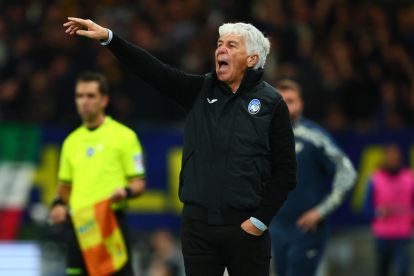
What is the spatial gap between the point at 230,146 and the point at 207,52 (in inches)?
A: 349

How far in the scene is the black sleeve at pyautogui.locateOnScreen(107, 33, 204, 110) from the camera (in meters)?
6.20

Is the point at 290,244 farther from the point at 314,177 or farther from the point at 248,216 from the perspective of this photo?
the point at 248,216

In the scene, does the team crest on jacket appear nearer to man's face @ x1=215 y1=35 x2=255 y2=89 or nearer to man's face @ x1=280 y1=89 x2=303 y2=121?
man's face @ x1=215 y1=35 x2=255 y2=89

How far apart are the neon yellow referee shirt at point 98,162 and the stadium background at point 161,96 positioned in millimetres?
4095

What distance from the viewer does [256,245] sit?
20.4 ft

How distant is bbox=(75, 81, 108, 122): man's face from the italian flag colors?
0.73m

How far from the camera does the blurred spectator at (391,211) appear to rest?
44.0ft

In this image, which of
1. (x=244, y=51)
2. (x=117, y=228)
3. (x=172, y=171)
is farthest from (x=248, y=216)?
(x=172, y=171)

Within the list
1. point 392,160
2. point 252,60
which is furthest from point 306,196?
point 392,160

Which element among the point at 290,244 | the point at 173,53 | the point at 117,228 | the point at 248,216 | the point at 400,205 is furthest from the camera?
the point at 173,53

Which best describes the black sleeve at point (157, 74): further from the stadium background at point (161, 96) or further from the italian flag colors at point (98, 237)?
the stadium background at point (161, 96)

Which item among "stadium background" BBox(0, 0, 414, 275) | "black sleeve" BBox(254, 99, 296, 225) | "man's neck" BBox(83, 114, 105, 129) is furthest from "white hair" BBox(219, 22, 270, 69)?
"stadium background" BBox(0, 0, 414, 275)

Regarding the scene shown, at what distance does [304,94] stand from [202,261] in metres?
8.05

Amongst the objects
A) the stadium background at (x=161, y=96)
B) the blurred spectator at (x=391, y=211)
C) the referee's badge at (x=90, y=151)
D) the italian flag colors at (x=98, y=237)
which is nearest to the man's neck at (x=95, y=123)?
the referee's badge at (x=90, y=151)
